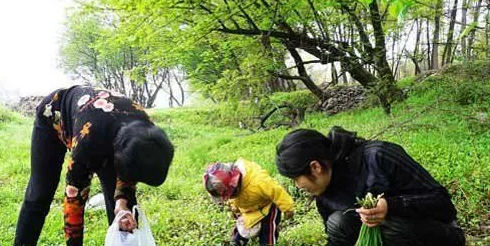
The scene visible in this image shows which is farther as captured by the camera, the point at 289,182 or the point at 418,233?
the point at 289,182

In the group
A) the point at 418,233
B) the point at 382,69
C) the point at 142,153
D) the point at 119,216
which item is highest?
the point at 142,153

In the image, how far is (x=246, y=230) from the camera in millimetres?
3523

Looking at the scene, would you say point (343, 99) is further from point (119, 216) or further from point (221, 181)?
point (119, 216)

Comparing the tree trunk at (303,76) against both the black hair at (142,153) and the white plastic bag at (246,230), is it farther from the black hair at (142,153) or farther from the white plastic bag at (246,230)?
the black hair at (142,153)

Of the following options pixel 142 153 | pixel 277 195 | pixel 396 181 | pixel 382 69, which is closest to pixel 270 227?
pixel 277 195

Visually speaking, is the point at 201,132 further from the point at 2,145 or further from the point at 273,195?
the point at 273,195

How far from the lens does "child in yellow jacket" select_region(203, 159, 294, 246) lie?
3279 millimetres

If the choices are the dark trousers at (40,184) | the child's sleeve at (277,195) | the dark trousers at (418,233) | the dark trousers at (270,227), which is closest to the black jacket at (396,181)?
the dark trousers at (418,233)

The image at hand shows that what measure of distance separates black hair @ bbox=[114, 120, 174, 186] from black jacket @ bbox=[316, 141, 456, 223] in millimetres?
824

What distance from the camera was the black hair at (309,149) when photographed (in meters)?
2.21

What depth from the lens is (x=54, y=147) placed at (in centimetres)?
282

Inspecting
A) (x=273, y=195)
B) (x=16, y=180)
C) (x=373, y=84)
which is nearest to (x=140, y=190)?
(x=16, y=180)

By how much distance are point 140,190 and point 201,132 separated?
6399mm

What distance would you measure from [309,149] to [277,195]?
118 cm
